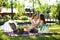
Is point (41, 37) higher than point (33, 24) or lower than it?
lower

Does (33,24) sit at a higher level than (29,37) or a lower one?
higher

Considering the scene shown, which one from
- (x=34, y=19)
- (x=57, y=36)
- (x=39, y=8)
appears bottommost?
(x=57, y=36)

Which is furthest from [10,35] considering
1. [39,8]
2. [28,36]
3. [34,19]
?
[39,8]

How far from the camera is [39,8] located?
217 centimetres

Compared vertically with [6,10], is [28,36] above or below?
below

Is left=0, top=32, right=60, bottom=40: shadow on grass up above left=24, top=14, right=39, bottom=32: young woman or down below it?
below

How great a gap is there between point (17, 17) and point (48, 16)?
377 millimetres

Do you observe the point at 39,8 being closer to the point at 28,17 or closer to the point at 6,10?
the point at 28,17

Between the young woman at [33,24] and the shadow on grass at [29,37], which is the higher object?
the young woman at [33,24]

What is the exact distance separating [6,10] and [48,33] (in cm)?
58

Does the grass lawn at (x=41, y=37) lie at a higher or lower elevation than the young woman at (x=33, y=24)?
lower

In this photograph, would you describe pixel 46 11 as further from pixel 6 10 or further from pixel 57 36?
pixel 6 10

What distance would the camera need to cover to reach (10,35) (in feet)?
6.97

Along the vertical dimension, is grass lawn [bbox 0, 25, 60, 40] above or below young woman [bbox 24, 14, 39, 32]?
below
